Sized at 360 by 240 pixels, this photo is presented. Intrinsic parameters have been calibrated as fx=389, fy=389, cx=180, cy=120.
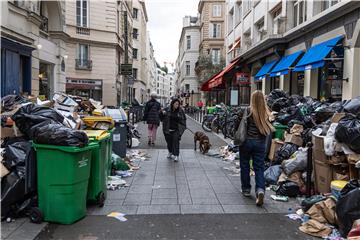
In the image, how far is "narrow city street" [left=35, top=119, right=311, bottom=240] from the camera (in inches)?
187

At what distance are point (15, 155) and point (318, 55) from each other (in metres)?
10.1

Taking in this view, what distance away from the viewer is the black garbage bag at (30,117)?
554 centimetres

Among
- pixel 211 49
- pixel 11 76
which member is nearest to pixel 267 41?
pixel 11 76

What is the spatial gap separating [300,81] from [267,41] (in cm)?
300

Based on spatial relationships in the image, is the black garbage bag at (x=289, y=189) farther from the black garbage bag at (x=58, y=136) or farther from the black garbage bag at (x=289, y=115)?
the black garbage bag at (x=58, y=136)

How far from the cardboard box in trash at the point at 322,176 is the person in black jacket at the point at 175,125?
4.38 metres

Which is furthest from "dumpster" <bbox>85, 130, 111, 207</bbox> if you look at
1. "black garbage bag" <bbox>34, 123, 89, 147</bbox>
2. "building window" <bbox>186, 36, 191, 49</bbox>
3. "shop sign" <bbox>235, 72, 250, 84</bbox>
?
"building window" <bbox>186, 36, 191, 49</bbox>

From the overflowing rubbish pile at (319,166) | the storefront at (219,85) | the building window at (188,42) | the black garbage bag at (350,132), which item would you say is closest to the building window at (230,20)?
the storefront at (219,85)

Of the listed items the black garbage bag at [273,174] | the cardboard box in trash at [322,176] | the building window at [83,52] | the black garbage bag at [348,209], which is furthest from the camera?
the building window at [83,52]

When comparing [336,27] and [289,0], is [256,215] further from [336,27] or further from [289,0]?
[289,0]

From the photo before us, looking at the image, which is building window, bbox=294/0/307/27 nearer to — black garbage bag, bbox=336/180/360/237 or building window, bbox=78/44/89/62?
black garbage bag, bbox=336/180/360/237

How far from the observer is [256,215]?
217 inches

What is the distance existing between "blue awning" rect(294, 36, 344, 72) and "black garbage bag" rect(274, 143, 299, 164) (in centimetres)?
503

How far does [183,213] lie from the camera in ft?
18.2
